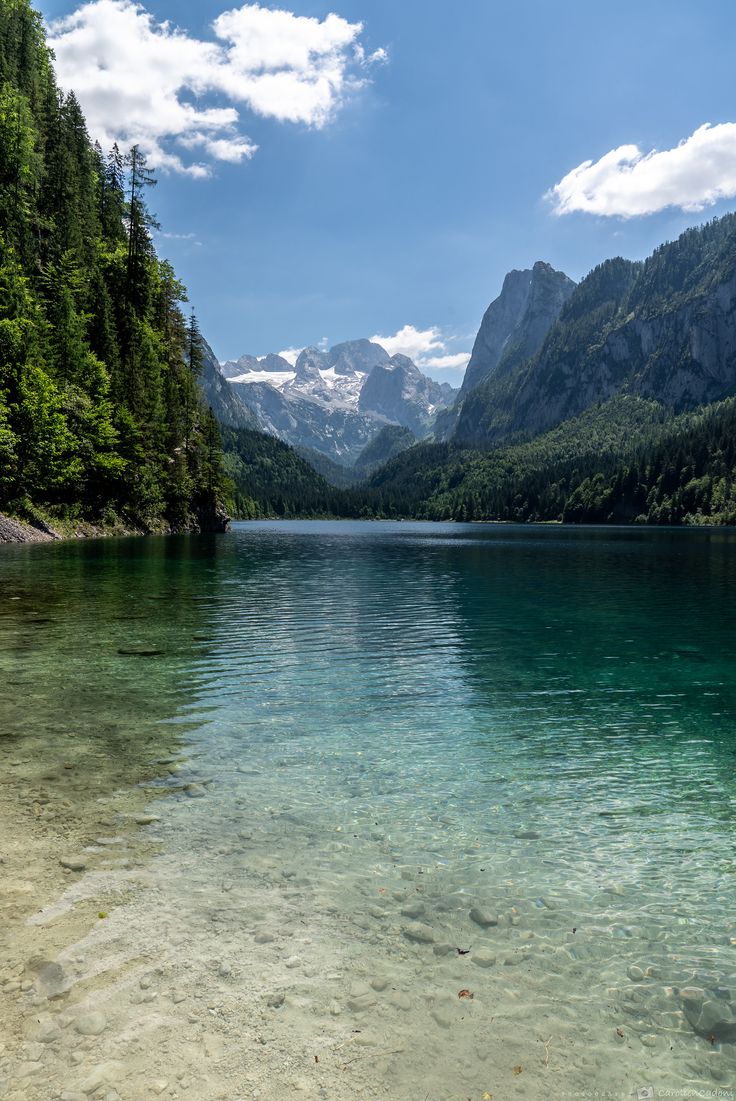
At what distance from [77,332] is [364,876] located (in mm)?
87350

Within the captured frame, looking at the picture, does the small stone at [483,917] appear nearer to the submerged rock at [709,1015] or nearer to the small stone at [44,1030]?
the submerged rock at [709,1015]

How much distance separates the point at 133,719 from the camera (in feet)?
53.0

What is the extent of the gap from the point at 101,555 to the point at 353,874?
55.9 meters

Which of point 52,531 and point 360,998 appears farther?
point 52,531

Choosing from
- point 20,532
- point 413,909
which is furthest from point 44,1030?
point 20,532

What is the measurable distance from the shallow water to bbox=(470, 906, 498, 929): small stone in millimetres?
57

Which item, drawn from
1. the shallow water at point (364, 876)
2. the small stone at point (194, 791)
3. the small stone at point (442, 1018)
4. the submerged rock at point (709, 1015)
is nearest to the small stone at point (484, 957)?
the shallow water at point (364, 876)

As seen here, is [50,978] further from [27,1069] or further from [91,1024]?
[27,1069]

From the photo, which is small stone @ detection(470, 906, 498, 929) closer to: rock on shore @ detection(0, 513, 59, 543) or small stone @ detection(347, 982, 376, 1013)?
small stone @ detection(347, 982, 376, 1013)

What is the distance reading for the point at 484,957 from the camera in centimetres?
734

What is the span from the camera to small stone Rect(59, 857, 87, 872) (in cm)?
887

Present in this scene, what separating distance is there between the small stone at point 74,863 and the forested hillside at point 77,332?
205 ft

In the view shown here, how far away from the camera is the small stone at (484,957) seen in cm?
721

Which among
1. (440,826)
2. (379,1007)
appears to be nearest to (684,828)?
(440,826)
